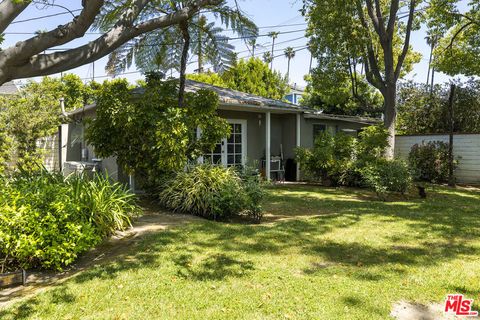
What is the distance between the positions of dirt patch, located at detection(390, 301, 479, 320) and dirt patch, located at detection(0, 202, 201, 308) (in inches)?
130

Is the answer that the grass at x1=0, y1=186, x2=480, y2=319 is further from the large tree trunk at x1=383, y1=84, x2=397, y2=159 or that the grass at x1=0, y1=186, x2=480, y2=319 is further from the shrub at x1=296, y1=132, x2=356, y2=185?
the large tree trunk at x1=383, y1=84, x2=397, y2=159

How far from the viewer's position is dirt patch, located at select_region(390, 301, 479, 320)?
9.61 feet

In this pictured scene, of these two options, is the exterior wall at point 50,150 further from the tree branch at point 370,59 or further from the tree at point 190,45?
the tree branch at point 370,59

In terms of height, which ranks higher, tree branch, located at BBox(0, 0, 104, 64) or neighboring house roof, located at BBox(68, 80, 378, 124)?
neighboring house roof, located at BBox(68, 80, 378, 124)

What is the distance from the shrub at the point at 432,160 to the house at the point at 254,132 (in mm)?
3524

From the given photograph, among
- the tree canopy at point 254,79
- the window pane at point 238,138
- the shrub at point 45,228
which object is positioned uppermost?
the tree canopy at point 254,79

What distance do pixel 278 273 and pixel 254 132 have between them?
373 inches

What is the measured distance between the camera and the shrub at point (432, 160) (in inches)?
515

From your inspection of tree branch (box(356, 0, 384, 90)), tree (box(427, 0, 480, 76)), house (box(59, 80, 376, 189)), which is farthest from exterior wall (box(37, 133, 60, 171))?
tree (box(427, 0, 480, 76))

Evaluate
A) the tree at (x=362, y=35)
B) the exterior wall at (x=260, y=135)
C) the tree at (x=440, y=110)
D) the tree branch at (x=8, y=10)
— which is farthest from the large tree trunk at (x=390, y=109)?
the tree branch at (x=8, y=10)

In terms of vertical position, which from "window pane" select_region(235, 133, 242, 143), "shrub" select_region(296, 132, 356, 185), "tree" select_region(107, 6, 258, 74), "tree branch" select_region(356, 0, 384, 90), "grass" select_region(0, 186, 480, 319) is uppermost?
"tree branch" select_region(356, 0, 384, 90)

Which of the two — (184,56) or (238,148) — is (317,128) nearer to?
(238,148)

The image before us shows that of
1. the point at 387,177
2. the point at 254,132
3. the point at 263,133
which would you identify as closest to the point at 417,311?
the point at 387,177

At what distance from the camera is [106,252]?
463cm
